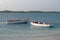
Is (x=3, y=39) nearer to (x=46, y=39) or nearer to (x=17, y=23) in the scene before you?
(x=46, y=39)

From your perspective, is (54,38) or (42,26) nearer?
(54,38)

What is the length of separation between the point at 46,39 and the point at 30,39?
56.3 inches

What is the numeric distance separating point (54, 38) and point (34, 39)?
A: 1.90 meters

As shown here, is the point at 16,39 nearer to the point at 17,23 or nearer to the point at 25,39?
the point at 25,39

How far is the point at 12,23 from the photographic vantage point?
31.8 m

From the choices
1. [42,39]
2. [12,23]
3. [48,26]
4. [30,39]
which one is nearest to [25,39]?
[30,39]

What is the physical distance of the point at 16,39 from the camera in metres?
16.6

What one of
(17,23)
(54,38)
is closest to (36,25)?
(17,23)

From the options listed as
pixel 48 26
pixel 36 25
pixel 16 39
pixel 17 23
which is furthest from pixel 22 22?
pixel 16 39

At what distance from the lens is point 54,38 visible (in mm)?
16703

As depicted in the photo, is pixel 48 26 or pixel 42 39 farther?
pixel 48 26

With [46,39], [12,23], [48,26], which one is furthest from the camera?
[12,23]

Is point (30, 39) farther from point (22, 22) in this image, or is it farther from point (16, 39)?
point (22, 22)

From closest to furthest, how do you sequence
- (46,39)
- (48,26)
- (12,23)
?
(46,39) → (48,26) → (12,23)
